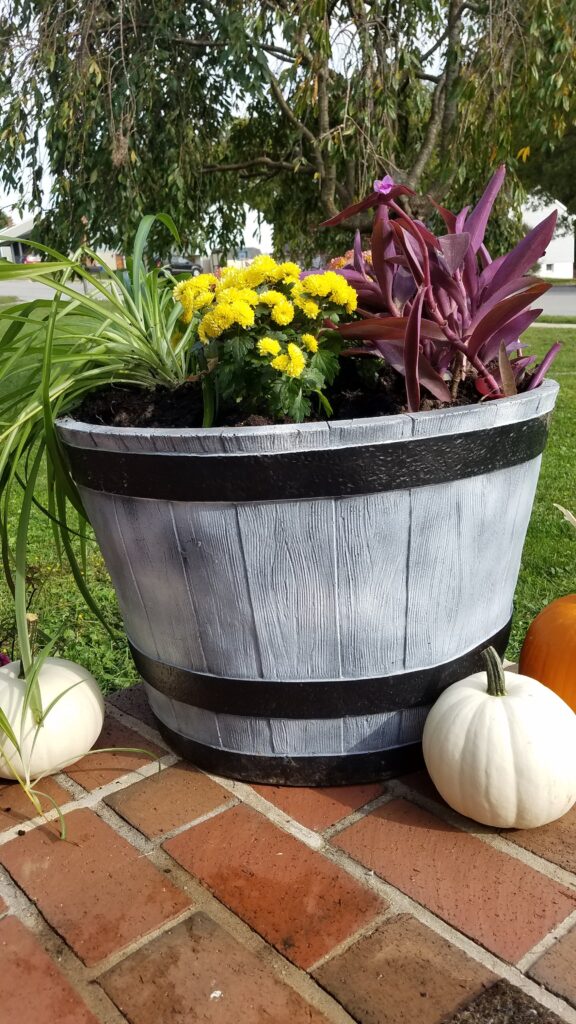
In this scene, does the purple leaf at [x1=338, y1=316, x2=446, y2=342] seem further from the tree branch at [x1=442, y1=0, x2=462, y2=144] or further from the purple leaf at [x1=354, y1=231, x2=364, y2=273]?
the tree branch at [x1=442, y1=0, x2=462, y2=144]

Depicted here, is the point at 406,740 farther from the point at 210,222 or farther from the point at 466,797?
the point at 210,222

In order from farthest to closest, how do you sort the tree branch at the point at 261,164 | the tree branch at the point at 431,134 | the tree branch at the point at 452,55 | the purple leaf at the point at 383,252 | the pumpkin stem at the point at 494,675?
the tree branch at the point at 261,164, the tree branch at the point at 431,134, the tree branch at the point at 452,55, the purple leaf at the point at 383,252, the pumpkin stem at the point at 494,675

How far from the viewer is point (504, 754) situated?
4.46 ft

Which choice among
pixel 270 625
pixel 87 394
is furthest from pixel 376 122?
pixel 270 625

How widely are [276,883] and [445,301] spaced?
1.11m

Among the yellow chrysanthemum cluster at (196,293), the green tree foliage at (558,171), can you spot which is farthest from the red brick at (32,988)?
the green tree foliage at (558,171)

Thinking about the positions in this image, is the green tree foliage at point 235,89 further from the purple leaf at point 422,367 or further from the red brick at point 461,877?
the red brick at point 461,877

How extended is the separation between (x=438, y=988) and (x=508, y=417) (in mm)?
916

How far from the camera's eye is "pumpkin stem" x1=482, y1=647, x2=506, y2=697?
143cm

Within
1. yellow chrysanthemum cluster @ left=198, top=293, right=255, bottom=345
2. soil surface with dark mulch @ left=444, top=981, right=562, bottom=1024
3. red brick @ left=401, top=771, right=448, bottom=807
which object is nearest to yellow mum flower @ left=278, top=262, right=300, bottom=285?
yellow chrysanthemum cluster @ left=198, top=293, right=255, bottom=345

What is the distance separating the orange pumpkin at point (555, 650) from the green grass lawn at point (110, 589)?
0.69ft

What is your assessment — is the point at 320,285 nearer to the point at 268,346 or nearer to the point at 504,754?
the point at 268,346

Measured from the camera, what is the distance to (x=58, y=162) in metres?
5.62

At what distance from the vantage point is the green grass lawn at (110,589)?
92.1 inches
